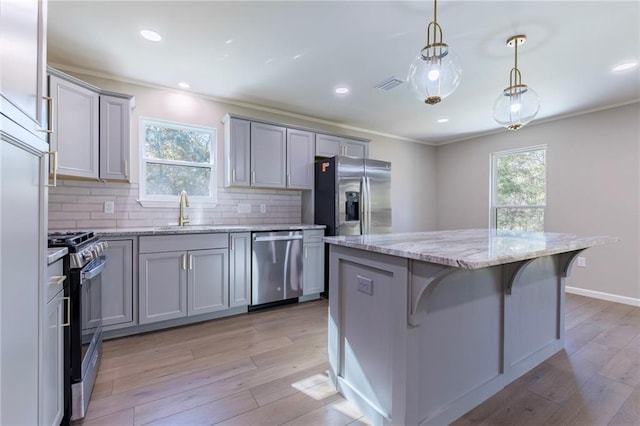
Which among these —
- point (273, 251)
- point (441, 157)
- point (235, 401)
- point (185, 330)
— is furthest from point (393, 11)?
point (441, 157)

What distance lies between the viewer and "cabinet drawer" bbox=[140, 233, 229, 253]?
262 cm

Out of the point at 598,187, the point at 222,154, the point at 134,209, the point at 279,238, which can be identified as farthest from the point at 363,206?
the point at 598,187

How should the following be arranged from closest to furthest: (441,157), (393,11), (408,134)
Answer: (393,11) → (408,134) → (441,157)

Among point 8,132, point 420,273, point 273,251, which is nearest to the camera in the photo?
point 8,132

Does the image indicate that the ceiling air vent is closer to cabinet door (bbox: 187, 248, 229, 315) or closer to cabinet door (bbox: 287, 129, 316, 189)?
cabinet door (bbox: 287, 129, 316, 189)

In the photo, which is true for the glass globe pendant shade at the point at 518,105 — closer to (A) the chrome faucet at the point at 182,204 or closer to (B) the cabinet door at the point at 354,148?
(B) the cabinet door at the point at 354,148

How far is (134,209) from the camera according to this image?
3119 millimetres

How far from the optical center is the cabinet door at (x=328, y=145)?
160 inches

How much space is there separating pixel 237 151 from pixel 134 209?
126cm

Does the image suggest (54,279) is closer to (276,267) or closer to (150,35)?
(150,35)

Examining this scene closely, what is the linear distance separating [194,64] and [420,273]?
2770mm

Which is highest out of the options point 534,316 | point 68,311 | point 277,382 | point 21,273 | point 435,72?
point 435,72

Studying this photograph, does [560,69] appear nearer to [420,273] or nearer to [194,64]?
[420,273]

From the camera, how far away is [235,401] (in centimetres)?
174
